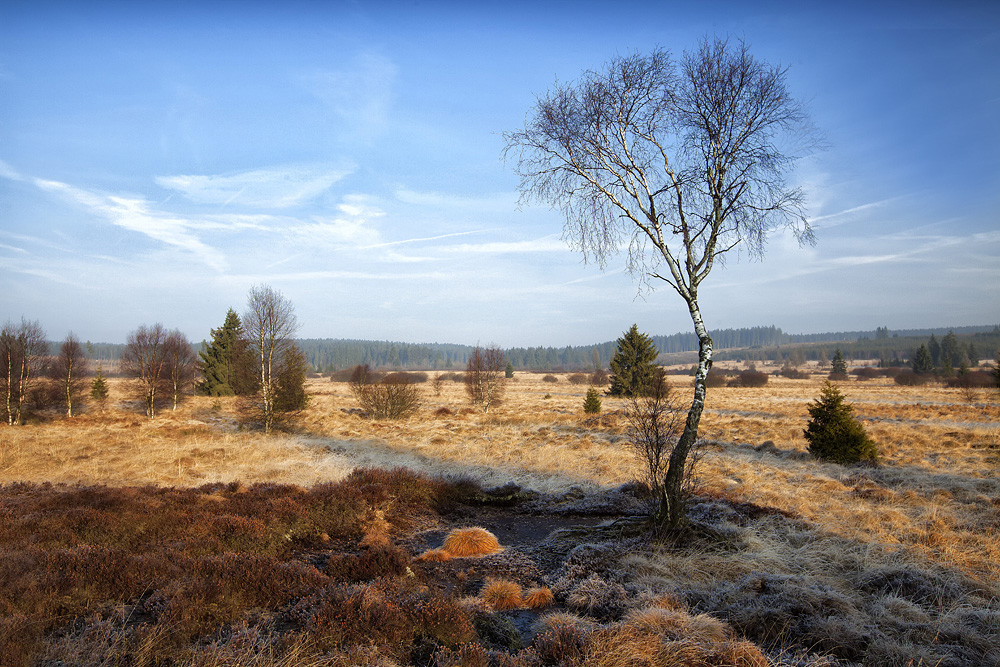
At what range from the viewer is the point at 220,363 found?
4028cm

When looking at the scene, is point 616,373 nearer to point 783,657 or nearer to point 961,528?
point 961,528

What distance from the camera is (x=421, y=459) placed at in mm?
18188

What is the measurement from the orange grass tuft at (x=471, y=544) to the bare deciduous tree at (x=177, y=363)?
32.0 meters

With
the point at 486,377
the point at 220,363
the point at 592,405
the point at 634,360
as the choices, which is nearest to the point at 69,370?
the point at 220,363

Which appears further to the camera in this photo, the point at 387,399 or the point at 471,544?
the point at 387,399

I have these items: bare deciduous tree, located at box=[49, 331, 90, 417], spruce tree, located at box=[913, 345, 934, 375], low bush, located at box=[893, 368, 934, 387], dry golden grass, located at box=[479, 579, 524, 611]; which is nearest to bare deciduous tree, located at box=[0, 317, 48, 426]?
bare deciduous tree, located at box=[49, 331, 90, 417]

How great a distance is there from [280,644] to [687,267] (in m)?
7.36

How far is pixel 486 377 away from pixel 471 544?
25595mm

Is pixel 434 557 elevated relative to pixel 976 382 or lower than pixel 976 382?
elevated

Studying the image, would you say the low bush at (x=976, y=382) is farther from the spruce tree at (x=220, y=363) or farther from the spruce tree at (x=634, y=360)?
the spruce tree at (x=220, y=363)

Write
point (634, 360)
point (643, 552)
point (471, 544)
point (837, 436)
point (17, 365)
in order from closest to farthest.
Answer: point (643, 552) < point (471, 544) < point (837, 436) < point (17, 365) < point (634, 360)

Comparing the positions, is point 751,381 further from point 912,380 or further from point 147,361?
point 147,361

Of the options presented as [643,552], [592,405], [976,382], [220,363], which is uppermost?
[220,363]

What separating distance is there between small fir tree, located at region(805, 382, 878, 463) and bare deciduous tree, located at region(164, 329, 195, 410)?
36.2 meters
